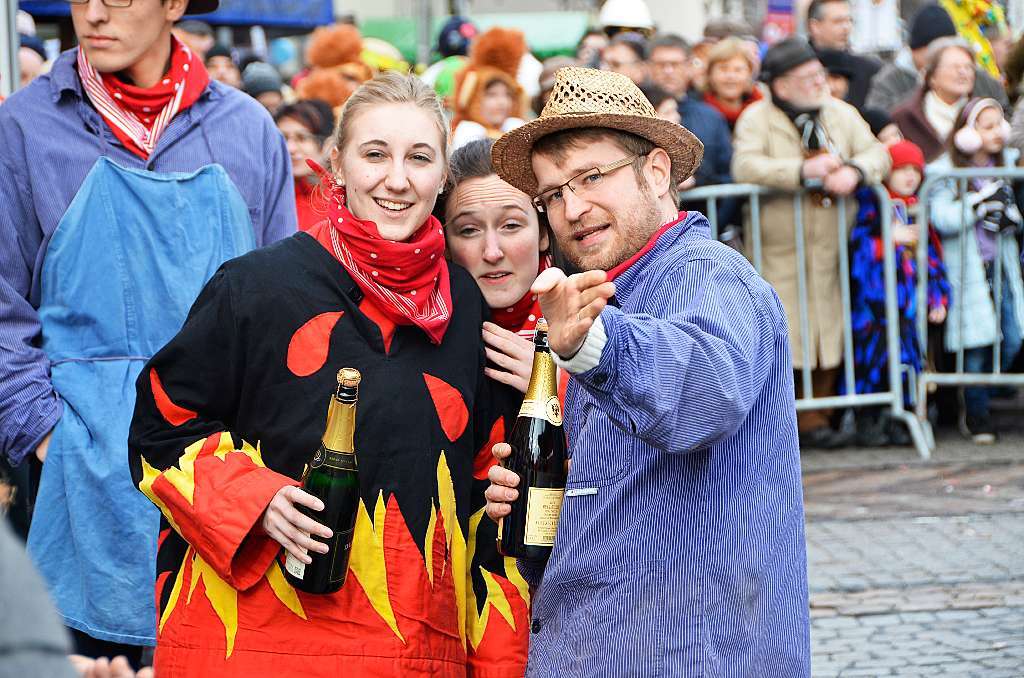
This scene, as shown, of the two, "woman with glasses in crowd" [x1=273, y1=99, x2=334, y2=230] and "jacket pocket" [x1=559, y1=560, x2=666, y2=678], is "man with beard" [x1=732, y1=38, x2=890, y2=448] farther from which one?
"jacket pocket" [x1=559, y1=560, x2=666, y2=678]

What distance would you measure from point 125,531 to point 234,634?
958 millimetres

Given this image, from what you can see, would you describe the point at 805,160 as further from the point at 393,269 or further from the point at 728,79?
the point at 393,269

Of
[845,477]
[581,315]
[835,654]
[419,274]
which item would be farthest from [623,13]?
[581,315]

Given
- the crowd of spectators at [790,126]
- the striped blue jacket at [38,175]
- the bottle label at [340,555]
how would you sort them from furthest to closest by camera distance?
the crowd of spectators at [790,126]
the striped blue jacket at [38,175]
the bottle label at [340,555]

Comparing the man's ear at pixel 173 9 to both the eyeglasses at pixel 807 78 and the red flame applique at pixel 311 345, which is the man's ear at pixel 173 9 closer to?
the red flame applique at pixel 311 345

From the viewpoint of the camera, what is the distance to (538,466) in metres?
3.17

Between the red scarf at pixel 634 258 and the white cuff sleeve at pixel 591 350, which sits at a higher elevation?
the red scarf at pixel 634 258

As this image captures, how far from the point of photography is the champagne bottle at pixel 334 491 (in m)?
3.02

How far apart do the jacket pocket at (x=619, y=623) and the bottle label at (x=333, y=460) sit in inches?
22.1

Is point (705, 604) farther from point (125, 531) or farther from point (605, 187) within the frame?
point (125, 531)

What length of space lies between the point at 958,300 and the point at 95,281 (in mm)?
6682

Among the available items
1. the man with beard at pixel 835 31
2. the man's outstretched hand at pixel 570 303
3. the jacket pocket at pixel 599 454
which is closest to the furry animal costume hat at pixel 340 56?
the man with beard at pixel 835 31

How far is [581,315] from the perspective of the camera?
2.43 metres

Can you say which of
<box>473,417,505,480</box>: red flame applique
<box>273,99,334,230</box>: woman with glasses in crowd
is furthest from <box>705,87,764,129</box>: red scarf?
<box>473,417,505,480</box>: red flame applique
